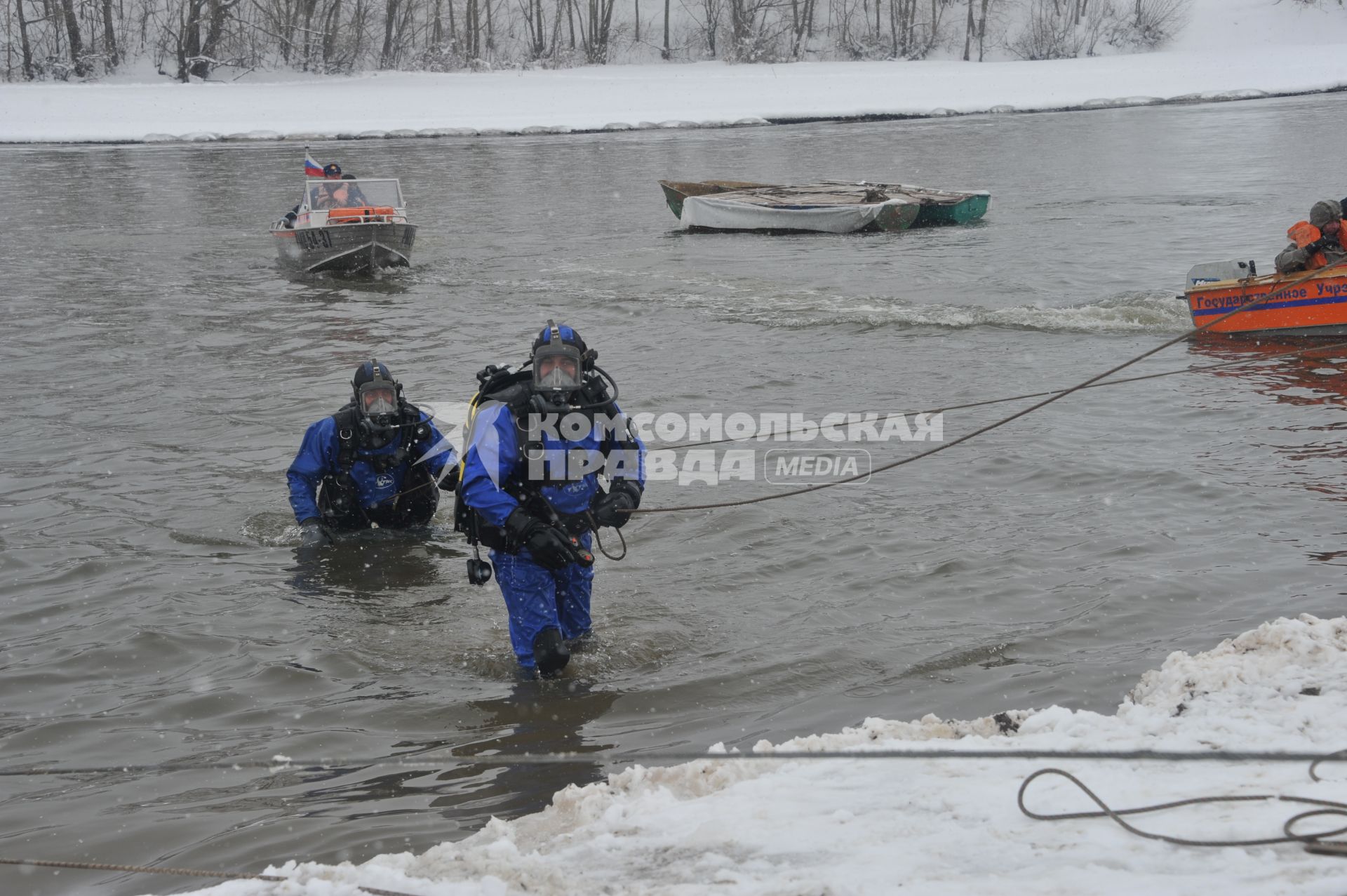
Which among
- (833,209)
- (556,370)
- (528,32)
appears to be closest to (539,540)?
(556,370)

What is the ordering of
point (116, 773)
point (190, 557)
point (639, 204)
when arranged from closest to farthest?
point (116, 773), point (190, 557), point (639, 204)

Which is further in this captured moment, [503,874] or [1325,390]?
[1325,390]

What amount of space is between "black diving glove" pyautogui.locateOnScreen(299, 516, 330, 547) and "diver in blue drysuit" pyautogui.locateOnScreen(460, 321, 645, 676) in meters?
2.19

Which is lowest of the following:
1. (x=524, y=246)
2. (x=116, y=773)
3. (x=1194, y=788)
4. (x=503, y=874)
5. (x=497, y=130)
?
(x=116, y=773)

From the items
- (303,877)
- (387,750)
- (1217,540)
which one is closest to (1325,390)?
(1217,540)

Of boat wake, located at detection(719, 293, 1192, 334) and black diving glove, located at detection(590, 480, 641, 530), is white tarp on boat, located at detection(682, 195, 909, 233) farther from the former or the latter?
black diving glove, located at detection(590, 480, 641, 530)

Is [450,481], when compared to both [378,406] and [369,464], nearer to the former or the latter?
[378,406]

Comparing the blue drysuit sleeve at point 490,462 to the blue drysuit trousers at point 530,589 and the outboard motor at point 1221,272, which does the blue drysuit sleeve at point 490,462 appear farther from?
the outboard motor at point 1221,272

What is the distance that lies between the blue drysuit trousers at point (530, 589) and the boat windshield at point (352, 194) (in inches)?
584

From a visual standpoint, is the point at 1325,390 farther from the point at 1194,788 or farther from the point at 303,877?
the point at 303,877

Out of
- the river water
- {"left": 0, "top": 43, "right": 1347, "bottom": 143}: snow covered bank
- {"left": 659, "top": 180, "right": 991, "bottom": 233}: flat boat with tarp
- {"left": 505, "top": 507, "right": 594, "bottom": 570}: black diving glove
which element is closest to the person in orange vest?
the river water

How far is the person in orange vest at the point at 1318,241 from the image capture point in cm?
1235

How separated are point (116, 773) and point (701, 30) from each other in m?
65.0

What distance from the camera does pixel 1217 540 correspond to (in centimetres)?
771
